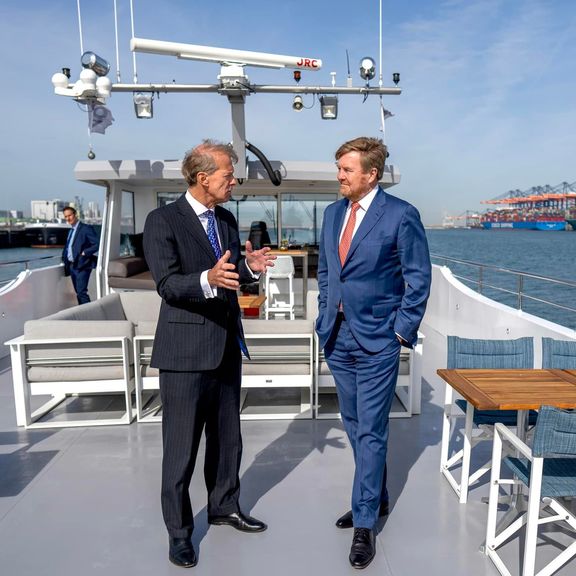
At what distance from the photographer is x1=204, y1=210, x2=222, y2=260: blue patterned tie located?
2193 millimetres

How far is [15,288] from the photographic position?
6441 mm

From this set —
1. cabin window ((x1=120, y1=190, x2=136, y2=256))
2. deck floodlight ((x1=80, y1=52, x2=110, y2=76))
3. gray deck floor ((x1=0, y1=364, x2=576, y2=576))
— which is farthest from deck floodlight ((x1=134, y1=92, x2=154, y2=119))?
gray deck floor ((x1=0, y1=364, x2=576, y2=576))

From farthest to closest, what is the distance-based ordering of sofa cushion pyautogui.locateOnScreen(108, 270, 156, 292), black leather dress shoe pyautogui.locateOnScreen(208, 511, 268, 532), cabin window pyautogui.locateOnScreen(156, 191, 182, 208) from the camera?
1. cabin window pyautogui.locateOnScreen(156, 191, 182, 208)
2. sofa cushion pyautogui.locateOnScreen(108, 270, 156, 292)
3. black leather dress shoe pyautogui.locateOnScreen(208, 511, 268, 532)

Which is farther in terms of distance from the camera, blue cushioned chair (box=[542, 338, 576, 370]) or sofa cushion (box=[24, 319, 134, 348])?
sofa cushion (box=[24, 319, 134, 348])

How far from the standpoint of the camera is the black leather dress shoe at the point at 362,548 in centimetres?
216

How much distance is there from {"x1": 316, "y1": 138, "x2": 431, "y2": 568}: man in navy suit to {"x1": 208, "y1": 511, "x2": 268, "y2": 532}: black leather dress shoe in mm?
447

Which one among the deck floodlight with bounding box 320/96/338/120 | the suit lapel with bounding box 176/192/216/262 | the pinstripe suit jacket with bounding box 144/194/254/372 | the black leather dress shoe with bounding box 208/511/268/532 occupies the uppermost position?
the deck floodlight with bounding box 320/96/338/120

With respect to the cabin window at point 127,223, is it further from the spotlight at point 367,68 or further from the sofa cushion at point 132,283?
the spotlight at point 367,68

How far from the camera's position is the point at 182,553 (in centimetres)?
217

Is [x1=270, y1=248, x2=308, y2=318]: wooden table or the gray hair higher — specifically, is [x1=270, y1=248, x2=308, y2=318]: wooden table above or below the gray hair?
below

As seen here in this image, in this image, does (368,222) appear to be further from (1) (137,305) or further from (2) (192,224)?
(1) (137,305)

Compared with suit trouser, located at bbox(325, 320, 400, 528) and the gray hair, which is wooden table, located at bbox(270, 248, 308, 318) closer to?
suit trouser, located at bbox(325, 320, 400, 528)

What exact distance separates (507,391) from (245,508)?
1413mm

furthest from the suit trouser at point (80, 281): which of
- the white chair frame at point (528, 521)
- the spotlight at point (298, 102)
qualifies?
the white chair frame at point (528, 521)
